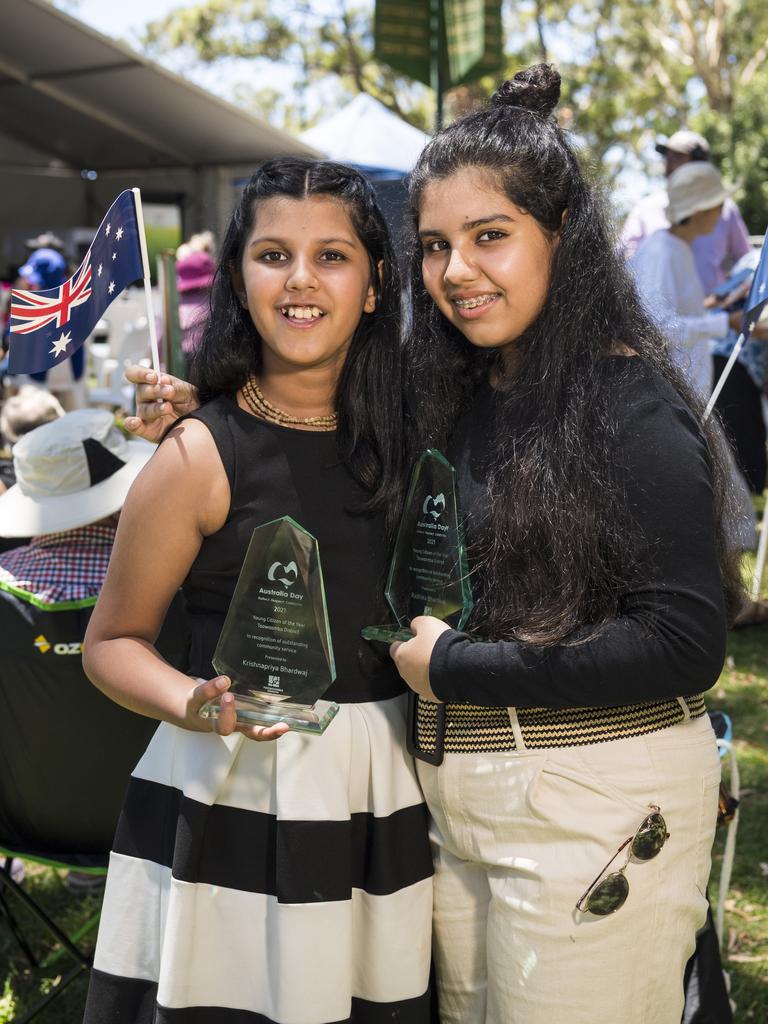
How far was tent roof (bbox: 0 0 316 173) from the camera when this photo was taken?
11.2 m

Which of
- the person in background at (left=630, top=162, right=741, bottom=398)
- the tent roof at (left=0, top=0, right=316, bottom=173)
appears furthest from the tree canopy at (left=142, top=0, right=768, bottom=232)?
the person in background at (left=630, top=162, right=741, bottom=398)

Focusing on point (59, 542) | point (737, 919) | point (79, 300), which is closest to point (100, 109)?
point (59, 542)

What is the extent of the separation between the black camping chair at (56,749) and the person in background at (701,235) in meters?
3.99

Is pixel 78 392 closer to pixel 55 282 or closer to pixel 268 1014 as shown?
pixel 55 282

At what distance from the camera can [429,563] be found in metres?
1.63

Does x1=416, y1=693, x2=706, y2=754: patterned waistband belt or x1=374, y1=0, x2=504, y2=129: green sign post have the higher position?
x1=374, y1=0, x2=504, y2=129: green sign post

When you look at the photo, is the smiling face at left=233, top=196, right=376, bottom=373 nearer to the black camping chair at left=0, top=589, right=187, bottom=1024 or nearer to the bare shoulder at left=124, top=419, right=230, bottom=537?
the bare shoulder at left=124, top=419, right=230, bottom=537

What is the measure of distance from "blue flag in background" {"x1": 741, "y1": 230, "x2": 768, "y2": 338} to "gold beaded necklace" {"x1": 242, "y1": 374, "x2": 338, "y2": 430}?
2.88ft

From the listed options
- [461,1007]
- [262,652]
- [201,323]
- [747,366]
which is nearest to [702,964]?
[461,1007]

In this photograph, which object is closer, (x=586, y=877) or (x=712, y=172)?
(x=586, y=877)

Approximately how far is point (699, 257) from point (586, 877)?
4.99m

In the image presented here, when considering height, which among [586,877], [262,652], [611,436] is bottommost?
[586,877]

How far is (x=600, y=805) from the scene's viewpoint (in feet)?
5.14

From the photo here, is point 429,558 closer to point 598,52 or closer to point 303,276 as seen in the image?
point 303,276
